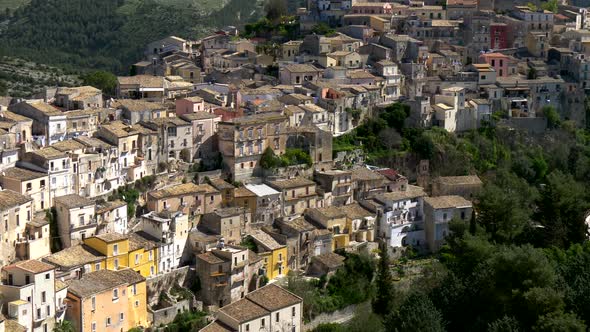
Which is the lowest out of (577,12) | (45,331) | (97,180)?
(45,331)

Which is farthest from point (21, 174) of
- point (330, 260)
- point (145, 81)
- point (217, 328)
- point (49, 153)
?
point (145, 81)

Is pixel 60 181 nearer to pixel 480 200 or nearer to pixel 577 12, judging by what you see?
pixel 480 200

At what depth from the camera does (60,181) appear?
34469 millimetres

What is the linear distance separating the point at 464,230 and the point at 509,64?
54.1 feet

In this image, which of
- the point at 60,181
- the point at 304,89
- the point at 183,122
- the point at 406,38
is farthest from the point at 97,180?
the point at 406,38

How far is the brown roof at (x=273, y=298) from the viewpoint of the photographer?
108ft

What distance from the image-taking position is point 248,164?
1572 inches

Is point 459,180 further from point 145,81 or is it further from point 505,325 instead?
point 505,325

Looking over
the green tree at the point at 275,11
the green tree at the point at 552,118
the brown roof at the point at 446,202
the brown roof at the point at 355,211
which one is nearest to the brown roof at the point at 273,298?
the brown roof at the point at 355,211

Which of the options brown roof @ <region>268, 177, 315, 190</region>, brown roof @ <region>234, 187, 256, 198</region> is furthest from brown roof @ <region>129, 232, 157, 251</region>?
brown roof @ <region>268, 177, 315, 190</region>

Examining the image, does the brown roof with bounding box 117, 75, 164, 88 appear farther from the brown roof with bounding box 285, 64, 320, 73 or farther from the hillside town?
the brown roof with bounding box 285, 64, 320, 73

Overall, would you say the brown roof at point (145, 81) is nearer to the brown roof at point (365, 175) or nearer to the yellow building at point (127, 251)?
the brown roof at point (365, 175)

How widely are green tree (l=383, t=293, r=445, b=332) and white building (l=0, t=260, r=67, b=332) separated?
9444 millimetres

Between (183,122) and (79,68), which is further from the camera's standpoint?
(79,68)
